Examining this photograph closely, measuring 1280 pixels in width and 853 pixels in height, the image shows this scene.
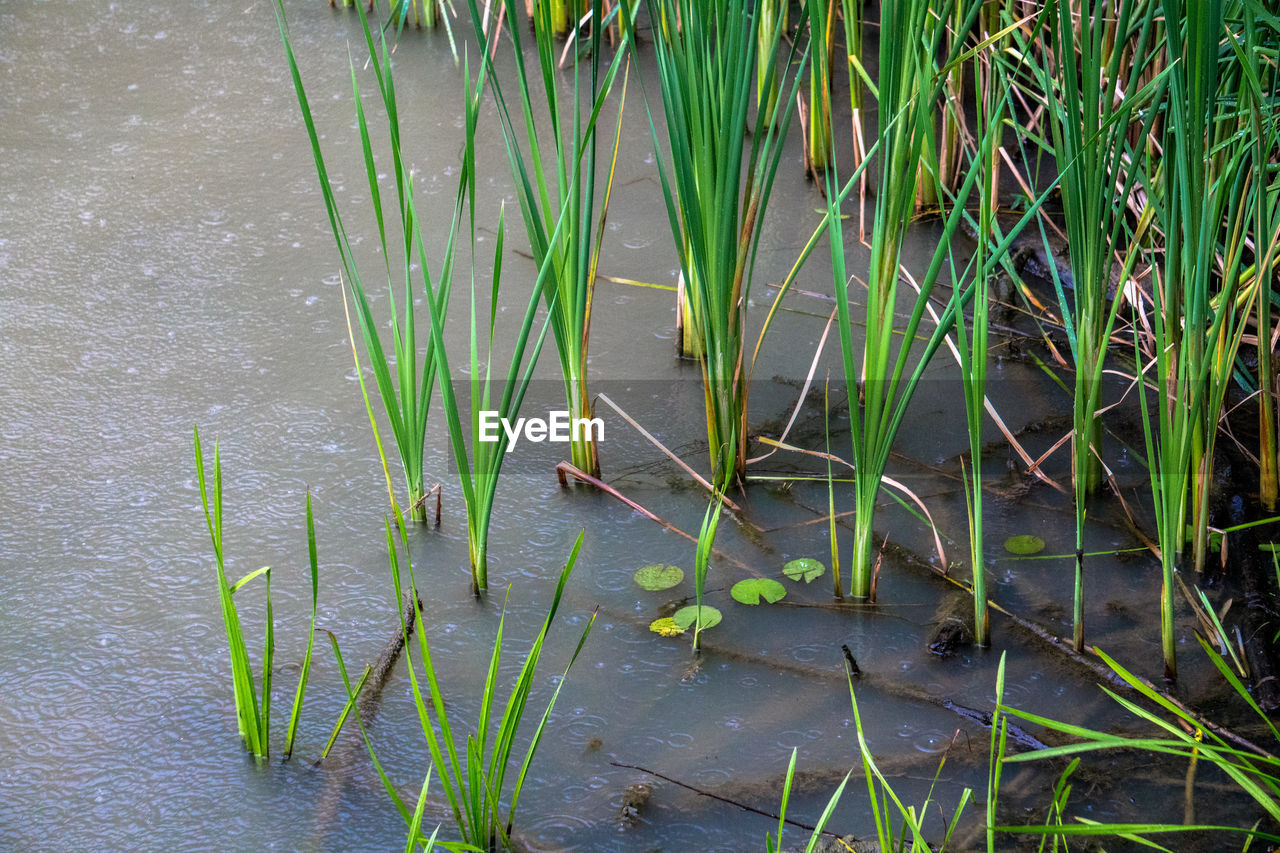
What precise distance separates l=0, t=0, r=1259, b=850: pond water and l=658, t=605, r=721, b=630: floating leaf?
18mm

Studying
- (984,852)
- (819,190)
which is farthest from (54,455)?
(819,190)

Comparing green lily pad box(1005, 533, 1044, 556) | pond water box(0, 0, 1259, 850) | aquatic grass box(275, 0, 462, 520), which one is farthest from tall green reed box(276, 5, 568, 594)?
green lily pad box(1005, 533, 1044, 556)

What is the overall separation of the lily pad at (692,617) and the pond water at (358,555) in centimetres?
2

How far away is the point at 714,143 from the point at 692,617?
0.58m

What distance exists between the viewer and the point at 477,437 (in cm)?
134

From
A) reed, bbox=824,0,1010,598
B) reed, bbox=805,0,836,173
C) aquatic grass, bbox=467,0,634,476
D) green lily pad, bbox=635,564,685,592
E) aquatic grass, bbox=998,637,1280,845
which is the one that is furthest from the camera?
reed, bbox=805,0,836,173

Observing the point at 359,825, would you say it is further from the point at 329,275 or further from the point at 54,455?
the point at 329,275

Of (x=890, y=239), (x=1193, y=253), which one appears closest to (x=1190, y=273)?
(x=1193, y=253)

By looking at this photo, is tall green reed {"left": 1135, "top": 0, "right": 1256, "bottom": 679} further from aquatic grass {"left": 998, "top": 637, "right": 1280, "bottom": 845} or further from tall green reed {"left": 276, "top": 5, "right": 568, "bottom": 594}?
tall green reed {"left": 276, "top": 5, "right": 568, "bottom": 594}

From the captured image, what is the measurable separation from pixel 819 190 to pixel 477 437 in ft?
3.96

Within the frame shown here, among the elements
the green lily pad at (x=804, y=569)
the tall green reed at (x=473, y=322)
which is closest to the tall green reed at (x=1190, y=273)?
the green lily pad at (x=804, y=569)

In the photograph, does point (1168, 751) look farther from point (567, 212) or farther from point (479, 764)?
point (567, 212)

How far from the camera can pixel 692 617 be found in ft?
4.46

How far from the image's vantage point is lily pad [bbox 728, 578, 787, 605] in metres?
1.40
